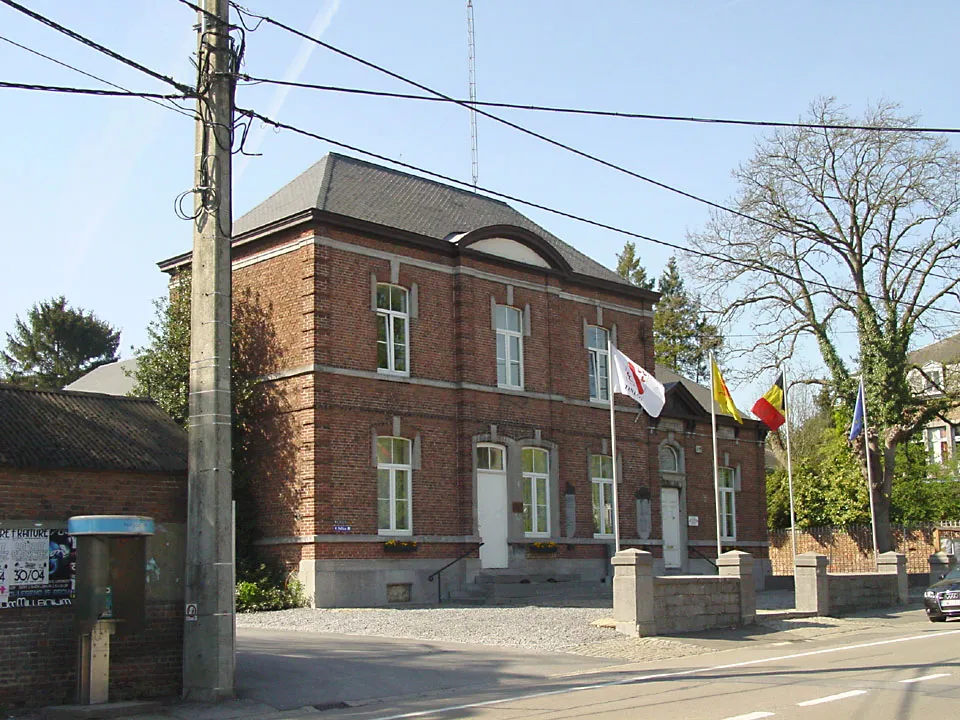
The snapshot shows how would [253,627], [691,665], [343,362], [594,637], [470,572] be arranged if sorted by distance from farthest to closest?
[470,572] < [343,362] < [253,627] < [594,637] < [691,665]

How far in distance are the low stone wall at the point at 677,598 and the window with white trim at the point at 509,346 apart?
7.99 meters

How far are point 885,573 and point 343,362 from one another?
14550 millimetres

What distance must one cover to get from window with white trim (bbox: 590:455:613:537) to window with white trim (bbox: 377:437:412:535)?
635cm

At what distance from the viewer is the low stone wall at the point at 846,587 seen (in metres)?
24.2

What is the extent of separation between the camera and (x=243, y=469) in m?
25.2

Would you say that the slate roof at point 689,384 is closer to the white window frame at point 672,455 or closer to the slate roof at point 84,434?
the white window frame at point 672,455

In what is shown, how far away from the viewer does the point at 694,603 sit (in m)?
20.4

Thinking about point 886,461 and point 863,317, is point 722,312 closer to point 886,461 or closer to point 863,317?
point 863,317

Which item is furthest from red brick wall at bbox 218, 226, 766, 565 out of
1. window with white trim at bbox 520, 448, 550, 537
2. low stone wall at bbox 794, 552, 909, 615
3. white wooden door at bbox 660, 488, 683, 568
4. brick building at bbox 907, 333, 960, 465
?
brick building at bbox 907, 333, 960, 465

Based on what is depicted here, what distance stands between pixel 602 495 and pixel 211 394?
18.8m

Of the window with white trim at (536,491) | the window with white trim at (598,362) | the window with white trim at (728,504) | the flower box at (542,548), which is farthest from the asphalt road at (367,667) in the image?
the window with white trim at (728,504)

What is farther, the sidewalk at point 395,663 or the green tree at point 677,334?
the green tree at point 677,334

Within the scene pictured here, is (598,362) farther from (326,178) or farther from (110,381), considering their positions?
(110,381)

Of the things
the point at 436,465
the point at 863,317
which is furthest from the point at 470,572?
the point at 863,317
